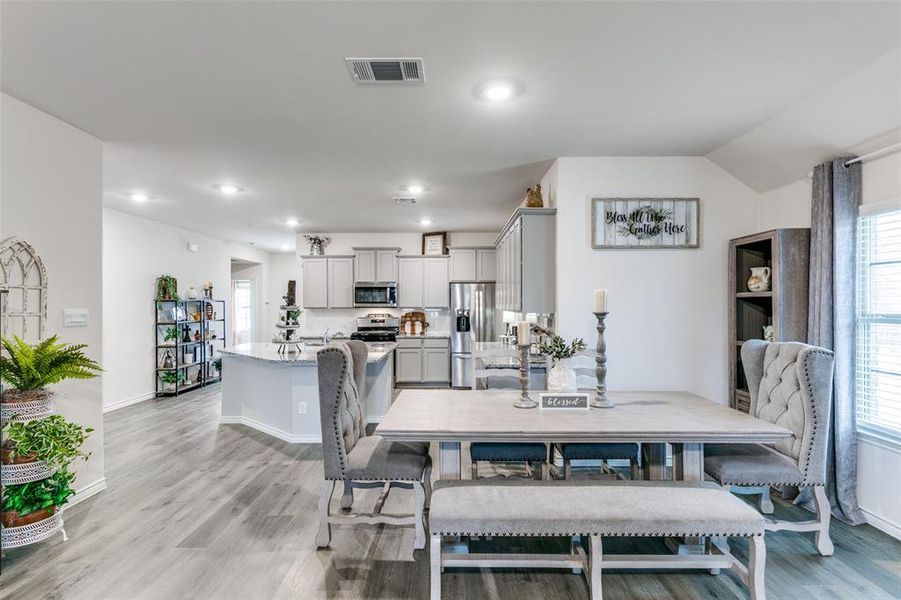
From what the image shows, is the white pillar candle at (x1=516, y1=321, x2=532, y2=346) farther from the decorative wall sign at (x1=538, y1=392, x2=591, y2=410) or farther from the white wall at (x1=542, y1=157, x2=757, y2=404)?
the white wall at (x1=542, y1=157, x2=757, y2=404)

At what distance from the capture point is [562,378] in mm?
2961

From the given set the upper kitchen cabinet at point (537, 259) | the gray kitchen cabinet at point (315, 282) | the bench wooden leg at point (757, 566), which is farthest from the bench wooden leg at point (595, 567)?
the gray kitchen cabinet at point (315, 282)

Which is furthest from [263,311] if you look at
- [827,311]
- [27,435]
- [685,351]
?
[827,311]

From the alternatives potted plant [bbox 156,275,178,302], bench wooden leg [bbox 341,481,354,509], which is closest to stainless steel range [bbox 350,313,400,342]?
potted plant [bbox 156,275,178,302]

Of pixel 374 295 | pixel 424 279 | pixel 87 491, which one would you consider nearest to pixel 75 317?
pixel 87 491

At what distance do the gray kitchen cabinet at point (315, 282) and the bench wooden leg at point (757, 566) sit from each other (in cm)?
641

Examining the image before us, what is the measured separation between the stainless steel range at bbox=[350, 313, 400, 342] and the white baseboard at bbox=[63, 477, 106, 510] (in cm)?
414

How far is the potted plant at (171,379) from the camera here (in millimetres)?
6715

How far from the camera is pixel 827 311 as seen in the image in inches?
121

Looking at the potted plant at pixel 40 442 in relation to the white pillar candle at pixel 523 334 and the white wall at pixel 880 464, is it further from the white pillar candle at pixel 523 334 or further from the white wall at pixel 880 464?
the white wall at pixel 880 464

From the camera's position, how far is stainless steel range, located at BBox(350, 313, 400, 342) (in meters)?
7.50

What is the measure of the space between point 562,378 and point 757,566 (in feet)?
4.16

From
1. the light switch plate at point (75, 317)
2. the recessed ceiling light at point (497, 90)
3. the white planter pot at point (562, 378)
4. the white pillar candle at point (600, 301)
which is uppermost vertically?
the recessed ceiling light at point (497, 90)

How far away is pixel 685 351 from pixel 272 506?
3326 mm
